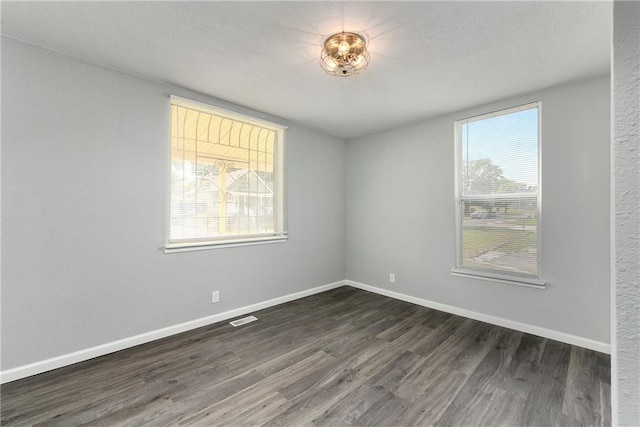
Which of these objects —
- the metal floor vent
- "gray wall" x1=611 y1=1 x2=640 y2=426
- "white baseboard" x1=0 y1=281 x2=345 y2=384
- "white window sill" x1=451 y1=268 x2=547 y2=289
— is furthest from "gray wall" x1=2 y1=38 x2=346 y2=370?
"gray wall" x1=611 y1=1 x2=640 y2=426

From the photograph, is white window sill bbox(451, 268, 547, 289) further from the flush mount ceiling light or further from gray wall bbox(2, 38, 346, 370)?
gray wall bbox(2, 38, 346, 370)

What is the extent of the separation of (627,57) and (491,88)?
7.85 feet

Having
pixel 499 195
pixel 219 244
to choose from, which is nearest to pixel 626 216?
pixel 499 195

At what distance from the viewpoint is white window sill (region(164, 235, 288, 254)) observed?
2.71 m

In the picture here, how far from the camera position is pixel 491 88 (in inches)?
105

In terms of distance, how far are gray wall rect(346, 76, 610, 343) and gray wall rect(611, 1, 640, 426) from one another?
245 centimetres

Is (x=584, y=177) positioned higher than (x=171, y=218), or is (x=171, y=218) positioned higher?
(x=584, y=177)

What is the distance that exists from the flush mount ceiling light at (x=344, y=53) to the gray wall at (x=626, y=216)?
1.52 metres

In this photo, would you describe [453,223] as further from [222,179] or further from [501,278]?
[222,179]

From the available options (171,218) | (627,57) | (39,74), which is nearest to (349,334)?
(171,218)

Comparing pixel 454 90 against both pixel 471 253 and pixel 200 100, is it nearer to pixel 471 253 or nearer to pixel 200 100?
pixel 471 253

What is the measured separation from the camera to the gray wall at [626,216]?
2.04 feet

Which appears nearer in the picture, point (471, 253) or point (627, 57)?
point (627, 57)

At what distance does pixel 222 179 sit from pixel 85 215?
1.25 metres
